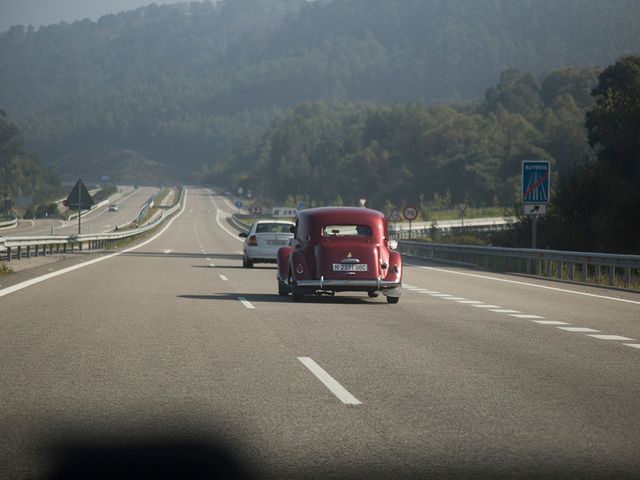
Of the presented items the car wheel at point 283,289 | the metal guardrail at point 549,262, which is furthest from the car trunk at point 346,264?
the metal guardrail at point 549,262

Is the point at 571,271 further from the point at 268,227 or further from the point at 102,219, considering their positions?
the point at 102,219

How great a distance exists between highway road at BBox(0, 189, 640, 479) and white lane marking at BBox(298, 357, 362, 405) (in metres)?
0.04

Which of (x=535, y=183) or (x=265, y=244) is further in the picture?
(x=535, y=183)

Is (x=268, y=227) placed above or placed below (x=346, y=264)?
above

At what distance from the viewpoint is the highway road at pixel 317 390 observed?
641cm

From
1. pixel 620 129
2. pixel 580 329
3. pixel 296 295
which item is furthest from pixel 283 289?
pixel 620 129

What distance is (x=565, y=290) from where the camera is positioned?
75.0 ft

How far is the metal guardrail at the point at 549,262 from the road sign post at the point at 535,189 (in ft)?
4.63

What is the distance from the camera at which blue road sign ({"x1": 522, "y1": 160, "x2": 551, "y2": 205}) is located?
3259cm

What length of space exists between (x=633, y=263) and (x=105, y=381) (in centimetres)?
1723

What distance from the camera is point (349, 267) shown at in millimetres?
17469

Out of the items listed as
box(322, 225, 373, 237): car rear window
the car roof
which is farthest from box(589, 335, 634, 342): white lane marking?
the car roof

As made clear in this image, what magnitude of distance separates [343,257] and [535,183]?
55.4 feet

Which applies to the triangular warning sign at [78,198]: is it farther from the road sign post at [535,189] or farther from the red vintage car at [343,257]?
the red vintage car at [343,257]
